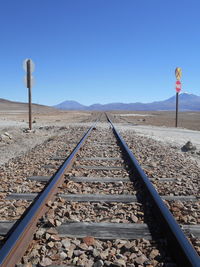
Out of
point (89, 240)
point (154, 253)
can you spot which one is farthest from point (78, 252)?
point (154, 253)

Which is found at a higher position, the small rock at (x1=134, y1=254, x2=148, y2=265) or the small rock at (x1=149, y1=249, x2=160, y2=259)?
the small rock at (x1=149, y1=249, x2=160, y2=259)

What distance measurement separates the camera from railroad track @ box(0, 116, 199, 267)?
2879mm

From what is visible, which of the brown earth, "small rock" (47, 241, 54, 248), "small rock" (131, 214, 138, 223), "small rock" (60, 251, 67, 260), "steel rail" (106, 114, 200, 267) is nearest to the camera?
"steel rail" (106, 114, 200, 267)

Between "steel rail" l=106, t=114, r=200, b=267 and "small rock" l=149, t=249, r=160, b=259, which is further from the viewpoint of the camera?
"small rock" l=149, t=249, r=160, b=259

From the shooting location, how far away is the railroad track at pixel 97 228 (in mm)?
2879

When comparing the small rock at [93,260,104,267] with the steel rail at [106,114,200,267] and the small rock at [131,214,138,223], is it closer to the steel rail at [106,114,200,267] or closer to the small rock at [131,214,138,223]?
the steel rail at [106,114,200,267]

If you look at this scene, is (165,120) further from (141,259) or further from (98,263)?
(98,263)

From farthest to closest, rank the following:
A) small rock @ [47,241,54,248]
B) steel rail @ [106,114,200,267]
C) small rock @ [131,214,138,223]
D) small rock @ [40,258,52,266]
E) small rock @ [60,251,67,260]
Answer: small rock @ [131,214,138,223] < small rock @ [47,241,54,248] < small rock @ [60,251,67,260] < small rock @ [40,258,52,266] < steel rail @ [106,114,200,267]

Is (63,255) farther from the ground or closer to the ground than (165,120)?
closer to the ground

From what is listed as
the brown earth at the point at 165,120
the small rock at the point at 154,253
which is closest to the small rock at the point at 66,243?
the small rock at the point at 154,253

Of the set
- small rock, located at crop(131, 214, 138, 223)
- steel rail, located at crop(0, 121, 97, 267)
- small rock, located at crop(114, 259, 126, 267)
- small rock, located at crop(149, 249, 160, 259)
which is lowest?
small rock, located at crop(114, 259, 126, 267)

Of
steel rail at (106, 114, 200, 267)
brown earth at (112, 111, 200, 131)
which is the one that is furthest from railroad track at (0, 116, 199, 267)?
brown earth at (112, 111, 200, 131)

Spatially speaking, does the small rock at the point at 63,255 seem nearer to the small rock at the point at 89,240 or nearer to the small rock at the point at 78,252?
the small rock at the point at 78,252

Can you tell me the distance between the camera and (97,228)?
3512 millimetres
